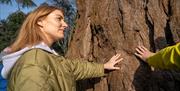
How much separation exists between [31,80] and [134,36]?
927 mm

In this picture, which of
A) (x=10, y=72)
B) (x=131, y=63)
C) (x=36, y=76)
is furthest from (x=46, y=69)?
(x=131, y=63)

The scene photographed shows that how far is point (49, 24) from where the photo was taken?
109 inches

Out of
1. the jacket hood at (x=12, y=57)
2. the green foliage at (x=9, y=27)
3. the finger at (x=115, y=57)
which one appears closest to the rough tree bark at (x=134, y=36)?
the finger at (x=115, y=57)

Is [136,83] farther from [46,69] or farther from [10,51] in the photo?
[10,51]

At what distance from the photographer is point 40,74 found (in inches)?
97.7

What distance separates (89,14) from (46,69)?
89cm

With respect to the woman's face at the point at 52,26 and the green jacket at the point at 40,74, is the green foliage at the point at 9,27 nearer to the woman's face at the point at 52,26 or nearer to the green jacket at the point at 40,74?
the woman's face at the point at 52,26

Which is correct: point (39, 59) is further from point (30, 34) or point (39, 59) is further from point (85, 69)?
point (85, 69)

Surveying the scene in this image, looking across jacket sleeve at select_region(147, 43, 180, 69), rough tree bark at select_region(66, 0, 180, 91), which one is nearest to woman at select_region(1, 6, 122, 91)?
rough tree bark at select_region(66, 0, 180, 91)

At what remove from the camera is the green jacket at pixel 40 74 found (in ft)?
7.98

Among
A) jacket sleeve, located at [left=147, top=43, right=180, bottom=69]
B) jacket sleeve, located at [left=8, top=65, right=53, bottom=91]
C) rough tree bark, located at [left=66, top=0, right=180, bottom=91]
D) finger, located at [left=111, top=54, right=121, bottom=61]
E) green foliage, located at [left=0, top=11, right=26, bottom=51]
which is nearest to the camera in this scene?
jacket sleeve, located at [left=8, top=65, right=53, bottom=91]

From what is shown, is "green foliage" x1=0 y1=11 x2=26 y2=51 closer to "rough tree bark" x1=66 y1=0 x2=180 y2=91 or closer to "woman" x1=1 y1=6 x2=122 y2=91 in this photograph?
"rough tree bark" x1=66 y1=0 x2=180 y2=91

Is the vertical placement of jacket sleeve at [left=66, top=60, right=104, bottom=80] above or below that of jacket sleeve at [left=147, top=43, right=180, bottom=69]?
below

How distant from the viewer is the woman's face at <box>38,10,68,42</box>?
2.74 meters
